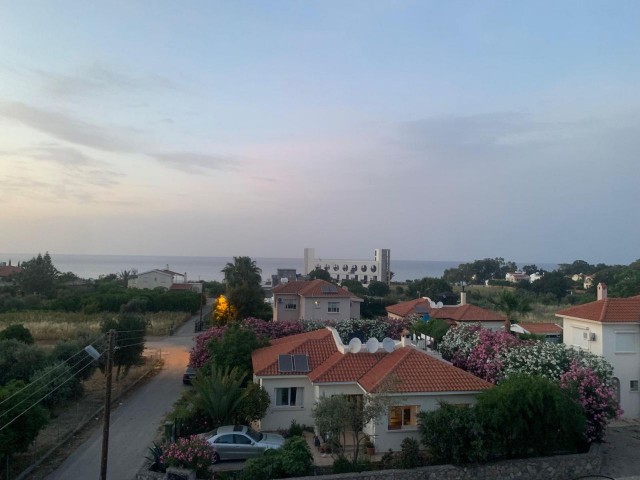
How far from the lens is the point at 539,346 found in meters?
21.7

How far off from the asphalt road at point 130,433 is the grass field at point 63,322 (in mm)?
13911

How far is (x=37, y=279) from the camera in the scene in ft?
283

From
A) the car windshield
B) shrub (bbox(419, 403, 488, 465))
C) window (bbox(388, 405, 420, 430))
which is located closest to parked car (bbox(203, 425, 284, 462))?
the car windshield

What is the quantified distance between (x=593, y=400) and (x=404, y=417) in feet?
22.8

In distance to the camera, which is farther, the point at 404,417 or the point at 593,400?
the point at 404,417

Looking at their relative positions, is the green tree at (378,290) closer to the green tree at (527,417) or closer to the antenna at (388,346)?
the antenna at (388,346)

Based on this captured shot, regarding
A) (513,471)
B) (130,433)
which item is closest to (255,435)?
(130,433)

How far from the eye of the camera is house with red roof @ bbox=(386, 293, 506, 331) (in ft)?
123

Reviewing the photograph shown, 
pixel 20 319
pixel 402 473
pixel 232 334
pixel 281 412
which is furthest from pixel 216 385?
pixel 20 319

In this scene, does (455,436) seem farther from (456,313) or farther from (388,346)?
(456,313)

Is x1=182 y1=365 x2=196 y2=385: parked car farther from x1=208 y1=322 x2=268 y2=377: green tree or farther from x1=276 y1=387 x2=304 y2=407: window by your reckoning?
Answer: x1=276 y1=387 x2=304 y2=407: window

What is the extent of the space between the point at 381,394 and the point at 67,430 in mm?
14615

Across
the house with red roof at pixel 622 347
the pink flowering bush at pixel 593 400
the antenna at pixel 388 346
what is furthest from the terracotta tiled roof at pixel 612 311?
the antenna at pixel 388 346

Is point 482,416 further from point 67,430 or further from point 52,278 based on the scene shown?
point 52,278
